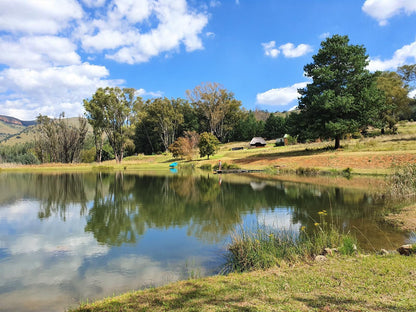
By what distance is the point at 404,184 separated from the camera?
14500 mm

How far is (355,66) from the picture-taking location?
34812 millimetres

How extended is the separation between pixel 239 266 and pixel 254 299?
245 centimetres

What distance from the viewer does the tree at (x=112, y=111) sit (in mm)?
57938

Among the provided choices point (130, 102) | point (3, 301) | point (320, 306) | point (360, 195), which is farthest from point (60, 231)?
point (130, 102)

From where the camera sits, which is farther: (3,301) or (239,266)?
(239,266)

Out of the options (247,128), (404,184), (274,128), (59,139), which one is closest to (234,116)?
(247,128)

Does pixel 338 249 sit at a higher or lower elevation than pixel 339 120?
lower

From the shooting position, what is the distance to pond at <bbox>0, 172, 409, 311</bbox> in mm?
6293

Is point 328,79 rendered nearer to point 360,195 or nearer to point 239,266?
point 360,195

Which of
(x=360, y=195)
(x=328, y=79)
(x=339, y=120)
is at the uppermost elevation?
(x=328, y=79)

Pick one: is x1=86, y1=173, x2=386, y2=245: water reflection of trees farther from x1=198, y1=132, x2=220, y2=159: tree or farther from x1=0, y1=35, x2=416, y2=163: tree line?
→ x1=198, y1=132, x2=220, y2=159: tree

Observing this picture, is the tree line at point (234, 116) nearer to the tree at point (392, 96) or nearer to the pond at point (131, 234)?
the tree at point (392, 96)

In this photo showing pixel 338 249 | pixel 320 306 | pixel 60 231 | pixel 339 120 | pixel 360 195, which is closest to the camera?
pixel 320 306

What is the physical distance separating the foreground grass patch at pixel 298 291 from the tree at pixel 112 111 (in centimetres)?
5768
